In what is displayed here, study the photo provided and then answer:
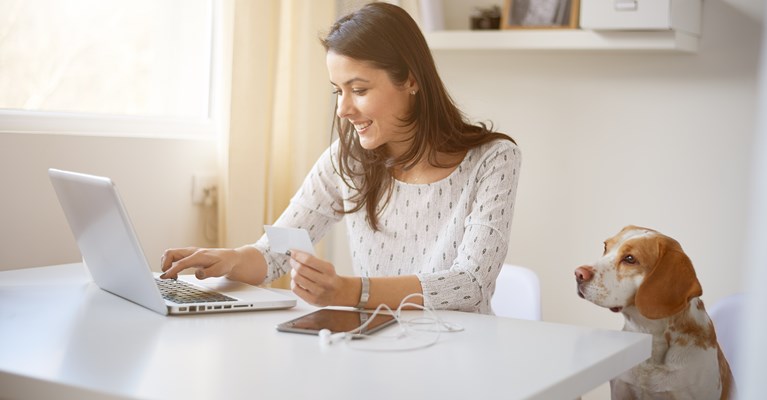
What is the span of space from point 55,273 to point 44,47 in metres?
0.68

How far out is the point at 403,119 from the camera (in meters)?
1.93

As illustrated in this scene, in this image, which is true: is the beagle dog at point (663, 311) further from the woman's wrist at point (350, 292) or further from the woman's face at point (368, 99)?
the woman's face at point (368, 99)

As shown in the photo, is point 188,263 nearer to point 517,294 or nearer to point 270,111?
point 517,294

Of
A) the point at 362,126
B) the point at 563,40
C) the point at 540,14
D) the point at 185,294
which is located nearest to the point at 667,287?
the point at 362,126

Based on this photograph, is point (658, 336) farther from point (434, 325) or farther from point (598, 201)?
point (598, 201)

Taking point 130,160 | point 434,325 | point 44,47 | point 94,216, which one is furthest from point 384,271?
point 44,47

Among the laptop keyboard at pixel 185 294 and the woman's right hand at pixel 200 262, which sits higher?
the woman's right hand at pixel 200 262

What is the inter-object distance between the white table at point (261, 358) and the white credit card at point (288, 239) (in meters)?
0.11

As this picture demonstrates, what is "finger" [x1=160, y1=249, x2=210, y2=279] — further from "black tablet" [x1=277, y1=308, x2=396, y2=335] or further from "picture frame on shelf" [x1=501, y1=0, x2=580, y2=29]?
"picture frame on shelf" [x1=501, y1=0, x2=580, y2=29]

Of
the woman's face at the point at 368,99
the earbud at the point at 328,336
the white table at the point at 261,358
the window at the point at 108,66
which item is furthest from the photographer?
the window at the point at 108,66

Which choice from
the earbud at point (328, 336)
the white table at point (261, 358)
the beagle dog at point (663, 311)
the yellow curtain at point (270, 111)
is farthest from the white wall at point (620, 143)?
the earbud at point (328, 336)

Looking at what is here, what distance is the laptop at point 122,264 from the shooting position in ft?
4.76

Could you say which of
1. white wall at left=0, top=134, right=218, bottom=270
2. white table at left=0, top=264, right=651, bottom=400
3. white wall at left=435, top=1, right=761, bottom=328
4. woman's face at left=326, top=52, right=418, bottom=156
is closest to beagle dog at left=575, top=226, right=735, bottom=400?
white table at left=0, top=264, right=651, bottom=400

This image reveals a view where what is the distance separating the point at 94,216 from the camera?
153 cm
